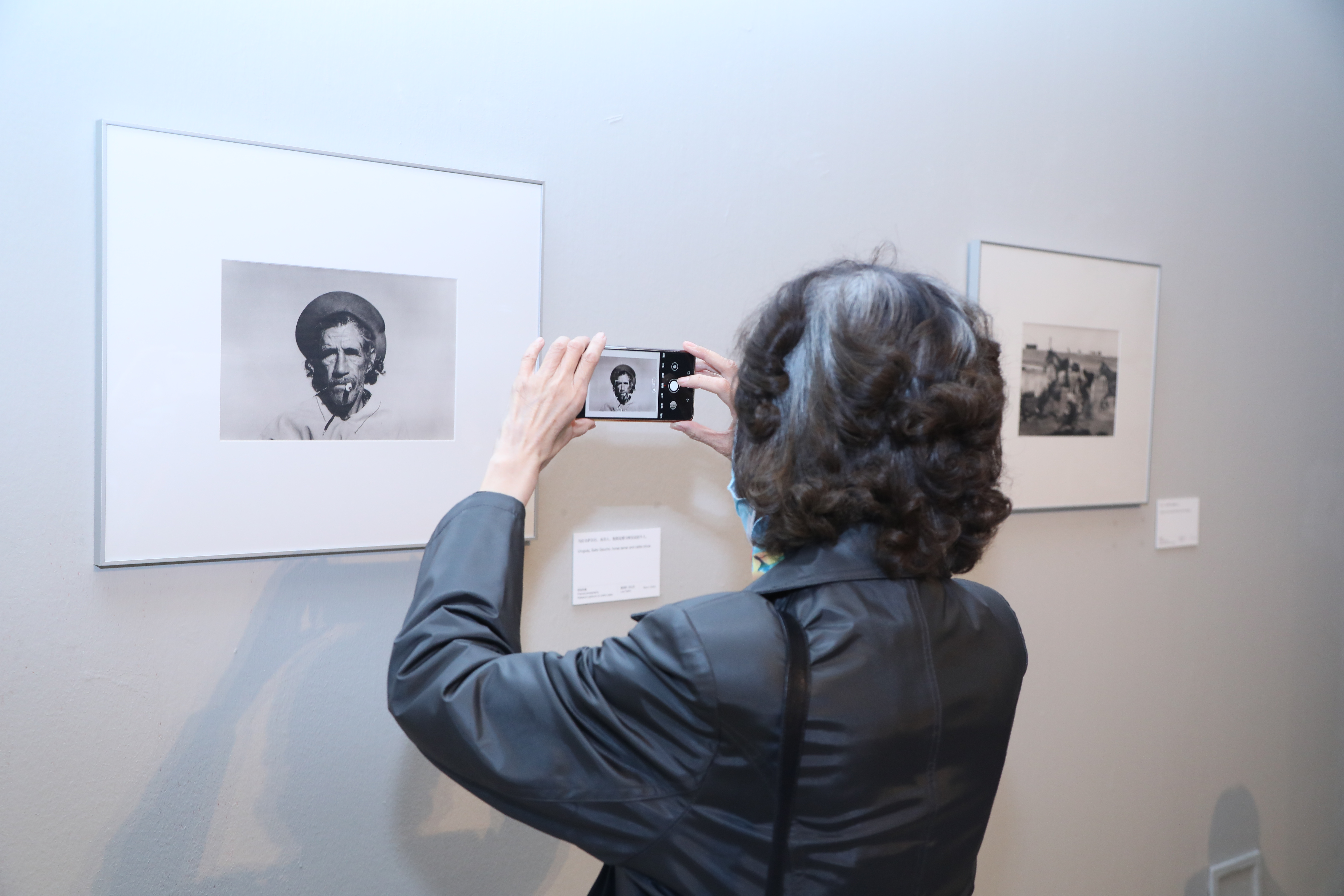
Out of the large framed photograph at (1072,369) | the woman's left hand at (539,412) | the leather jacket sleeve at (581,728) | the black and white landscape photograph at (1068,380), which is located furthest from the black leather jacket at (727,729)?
the black and white landscape photograph at (1068,380)

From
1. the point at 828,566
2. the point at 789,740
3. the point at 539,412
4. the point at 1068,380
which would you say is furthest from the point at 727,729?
the point at 1068,380

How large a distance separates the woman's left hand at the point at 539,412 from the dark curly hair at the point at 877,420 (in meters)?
0.32

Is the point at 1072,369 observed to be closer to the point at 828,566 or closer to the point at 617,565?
the point at 617,565

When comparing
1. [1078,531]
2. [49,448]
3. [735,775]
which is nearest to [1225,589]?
[1078,531]

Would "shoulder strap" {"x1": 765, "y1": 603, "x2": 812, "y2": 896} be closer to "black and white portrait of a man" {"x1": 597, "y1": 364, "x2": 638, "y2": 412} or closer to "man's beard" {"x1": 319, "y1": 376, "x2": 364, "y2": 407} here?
"black and white portrait of a man" {"x1": 597, "y1": 364, "x2": 638, "y2": 412}

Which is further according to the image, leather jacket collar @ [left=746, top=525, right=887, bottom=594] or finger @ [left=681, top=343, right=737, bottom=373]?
finger @ [left=681, top=343, right=737, bottom=373]

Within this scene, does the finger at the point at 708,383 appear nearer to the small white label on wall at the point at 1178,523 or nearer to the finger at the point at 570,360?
the finger at the point at 570,360

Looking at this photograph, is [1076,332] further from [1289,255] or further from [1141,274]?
[1289,255]

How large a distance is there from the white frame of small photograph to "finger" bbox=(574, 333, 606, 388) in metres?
0.16

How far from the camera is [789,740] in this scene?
0.73 metres

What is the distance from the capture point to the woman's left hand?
3.33ft

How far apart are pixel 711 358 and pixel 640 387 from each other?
0.12 m

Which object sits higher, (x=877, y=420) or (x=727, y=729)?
(x=877, y=420)

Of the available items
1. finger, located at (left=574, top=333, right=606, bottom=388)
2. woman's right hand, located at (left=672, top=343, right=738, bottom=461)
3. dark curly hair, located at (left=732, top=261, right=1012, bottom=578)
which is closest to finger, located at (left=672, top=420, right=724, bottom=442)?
woman's right hand, located at (left=672, top=343, right=738, bottom=461)
